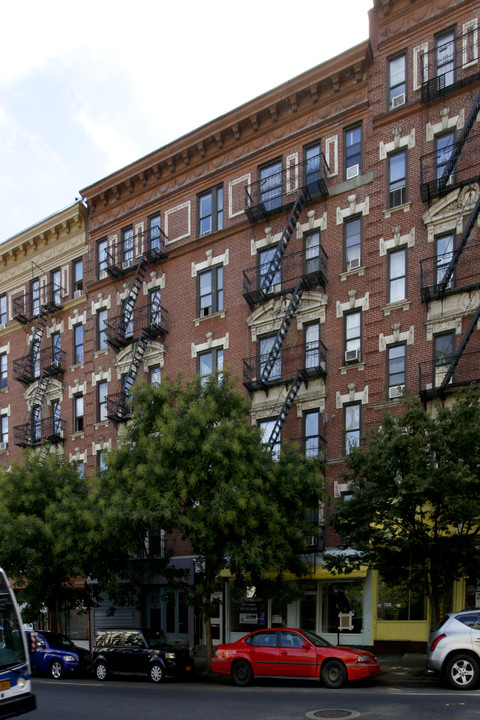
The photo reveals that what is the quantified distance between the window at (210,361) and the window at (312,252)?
201 inches

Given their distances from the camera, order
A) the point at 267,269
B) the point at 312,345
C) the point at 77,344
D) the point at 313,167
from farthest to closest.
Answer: the point at 77,344, the point at 267,269, the point at 313,167, the point at 312,345

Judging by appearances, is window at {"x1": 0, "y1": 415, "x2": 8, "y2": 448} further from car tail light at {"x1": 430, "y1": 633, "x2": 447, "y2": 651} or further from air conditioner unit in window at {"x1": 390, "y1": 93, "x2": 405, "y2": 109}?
car tail light at {"x1": 430, "y1": 633, "x2": 447, "y2": 651}

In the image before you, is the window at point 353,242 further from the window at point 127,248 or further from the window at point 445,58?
the window at point 127,248

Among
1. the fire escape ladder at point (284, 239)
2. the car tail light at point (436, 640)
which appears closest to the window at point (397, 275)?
the fire escape ladder at point (284, 239)

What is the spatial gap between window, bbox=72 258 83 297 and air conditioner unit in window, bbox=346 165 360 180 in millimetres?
15719

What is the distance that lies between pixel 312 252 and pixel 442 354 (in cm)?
658

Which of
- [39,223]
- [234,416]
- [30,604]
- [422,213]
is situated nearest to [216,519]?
[234,416]

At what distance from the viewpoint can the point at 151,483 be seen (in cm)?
2145

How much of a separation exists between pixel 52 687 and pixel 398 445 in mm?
11204

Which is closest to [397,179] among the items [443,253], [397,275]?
[397,275]

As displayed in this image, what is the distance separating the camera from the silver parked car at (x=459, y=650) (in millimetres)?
15117

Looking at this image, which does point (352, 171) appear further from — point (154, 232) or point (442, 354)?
point (154, 232)

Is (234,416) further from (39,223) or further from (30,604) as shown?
(39,223)

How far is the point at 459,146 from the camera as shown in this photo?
23.1 m
